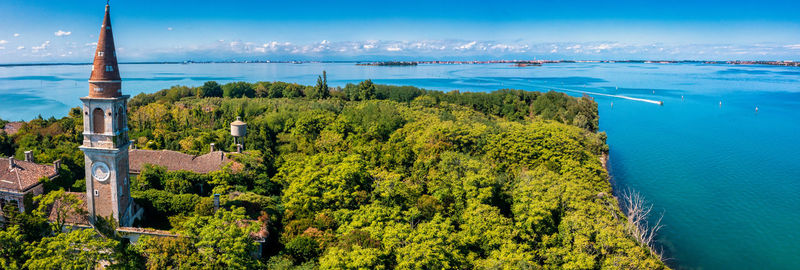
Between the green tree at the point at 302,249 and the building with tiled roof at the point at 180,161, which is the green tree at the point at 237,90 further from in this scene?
the green tree at the point at 302,249

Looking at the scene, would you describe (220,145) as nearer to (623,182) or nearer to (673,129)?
(623,182)

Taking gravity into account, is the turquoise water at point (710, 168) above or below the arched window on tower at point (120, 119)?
below

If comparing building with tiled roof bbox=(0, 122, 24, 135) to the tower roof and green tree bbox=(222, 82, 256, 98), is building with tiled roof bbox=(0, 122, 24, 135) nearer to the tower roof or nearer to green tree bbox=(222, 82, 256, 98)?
green tree bbox=(222, 82, 256, 98)

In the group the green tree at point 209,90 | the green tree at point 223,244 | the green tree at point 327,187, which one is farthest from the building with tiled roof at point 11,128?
the green tree at point 223,244

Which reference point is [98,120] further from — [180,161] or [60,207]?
[180,161]

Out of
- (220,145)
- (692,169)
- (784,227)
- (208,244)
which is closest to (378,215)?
(208,244)

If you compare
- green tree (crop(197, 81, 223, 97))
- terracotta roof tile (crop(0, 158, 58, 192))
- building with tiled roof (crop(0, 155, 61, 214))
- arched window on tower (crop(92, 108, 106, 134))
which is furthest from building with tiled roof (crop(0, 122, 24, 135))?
arched window on tower (crop(92, 108, 106, 134))
